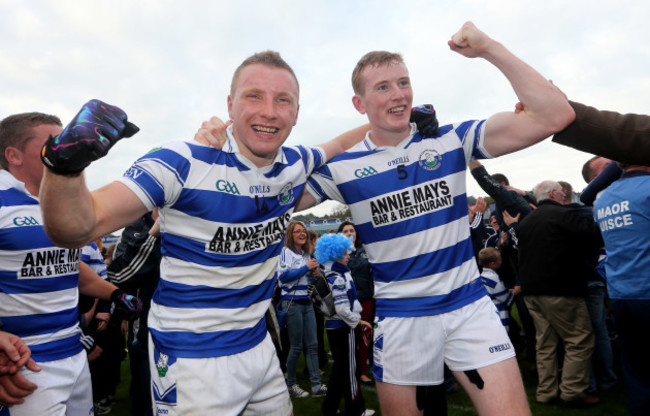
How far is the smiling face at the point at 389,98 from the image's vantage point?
3125 millimetres

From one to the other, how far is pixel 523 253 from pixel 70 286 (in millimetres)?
5531

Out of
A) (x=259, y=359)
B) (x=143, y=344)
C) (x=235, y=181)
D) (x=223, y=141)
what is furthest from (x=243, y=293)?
(x=143, y=344)

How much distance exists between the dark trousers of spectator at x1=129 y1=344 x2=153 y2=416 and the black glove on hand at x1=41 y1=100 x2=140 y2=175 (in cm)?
355

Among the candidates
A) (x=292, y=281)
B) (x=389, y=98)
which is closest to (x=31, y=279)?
(x=389, y=98)

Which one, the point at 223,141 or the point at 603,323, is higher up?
the point at 223,141

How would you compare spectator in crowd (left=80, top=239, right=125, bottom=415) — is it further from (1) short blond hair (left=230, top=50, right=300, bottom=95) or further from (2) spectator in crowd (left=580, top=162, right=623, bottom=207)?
(2) spectator in crowd (left=580, top=162, right=623, bottom=207)

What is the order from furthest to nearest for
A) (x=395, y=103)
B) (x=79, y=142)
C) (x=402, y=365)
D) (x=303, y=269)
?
(x=303, y=269)
(x=395, y=103)
(x=402, y=365)
(x=79, y=142)

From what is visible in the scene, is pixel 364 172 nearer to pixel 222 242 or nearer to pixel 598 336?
pixel 222 242

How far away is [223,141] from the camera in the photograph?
2.58 metres

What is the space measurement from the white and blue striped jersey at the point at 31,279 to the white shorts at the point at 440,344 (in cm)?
227

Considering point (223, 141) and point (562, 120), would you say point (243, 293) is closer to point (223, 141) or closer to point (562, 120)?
point (223, 141)

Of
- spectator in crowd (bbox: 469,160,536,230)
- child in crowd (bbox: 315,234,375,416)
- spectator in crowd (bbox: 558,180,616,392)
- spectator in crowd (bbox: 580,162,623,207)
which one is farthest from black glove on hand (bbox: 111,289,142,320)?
spectator in crowd (bbox: 558,180,616,392)

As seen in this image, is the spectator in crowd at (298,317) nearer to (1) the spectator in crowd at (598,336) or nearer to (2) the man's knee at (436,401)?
(2) the man's knee at (436,401)

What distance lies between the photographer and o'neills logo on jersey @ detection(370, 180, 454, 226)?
300 cm
